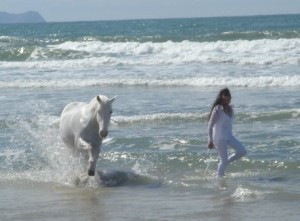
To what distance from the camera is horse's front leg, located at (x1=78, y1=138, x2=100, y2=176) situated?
1024 cm

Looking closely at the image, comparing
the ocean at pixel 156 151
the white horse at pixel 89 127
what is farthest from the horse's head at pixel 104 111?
the ocean at pixel 156 151

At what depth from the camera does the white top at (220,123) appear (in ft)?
34.8

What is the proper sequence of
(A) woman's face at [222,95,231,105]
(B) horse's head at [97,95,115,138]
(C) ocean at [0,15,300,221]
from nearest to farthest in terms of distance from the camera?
(C) ocean at [0,15,300,221], (B) horse's head at [97,95,115,138], (A) woman's face at [222,95,231,105]

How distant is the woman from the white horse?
1.56 metres

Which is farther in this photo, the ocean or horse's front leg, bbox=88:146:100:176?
horse's front leg, bbox=88:146:100:176

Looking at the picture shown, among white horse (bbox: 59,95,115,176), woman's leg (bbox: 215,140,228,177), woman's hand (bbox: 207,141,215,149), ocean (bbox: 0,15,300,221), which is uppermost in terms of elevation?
white horse (bbox: 59,95,115,176)

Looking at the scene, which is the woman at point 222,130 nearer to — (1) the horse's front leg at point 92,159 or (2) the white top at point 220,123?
(2) the white top at point 220,123

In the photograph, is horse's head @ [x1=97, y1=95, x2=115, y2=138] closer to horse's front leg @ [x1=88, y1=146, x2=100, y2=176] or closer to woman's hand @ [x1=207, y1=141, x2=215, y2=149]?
horse's front leg @ [x1=88, y1=146, x2=100, y2=176]

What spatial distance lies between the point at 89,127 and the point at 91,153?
1.22 feet

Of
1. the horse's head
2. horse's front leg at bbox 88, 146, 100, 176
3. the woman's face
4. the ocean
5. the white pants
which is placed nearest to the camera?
the ocean

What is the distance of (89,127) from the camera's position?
34.5 ft

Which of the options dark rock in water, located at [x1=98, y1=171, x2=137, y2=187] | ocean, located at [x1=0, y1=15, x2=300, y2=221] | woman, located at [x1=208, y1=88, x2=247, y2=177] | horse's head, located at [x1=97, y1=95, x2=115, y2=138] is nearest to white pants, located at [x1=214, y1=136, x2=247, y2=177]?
woman, located at [x1=208, y1=88, x2=247, y2=177]

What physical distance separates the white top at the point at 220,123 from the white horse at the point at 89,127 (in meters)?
1.54

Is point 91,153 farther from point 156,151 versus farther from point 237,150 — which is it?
point 156,151
